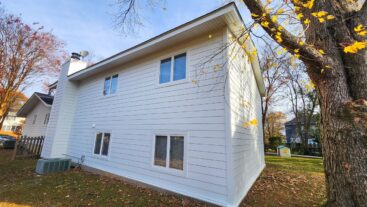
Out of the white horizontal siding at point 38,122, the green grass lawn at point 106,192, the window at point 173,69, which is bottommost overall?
the green grass lawn at point 106,192

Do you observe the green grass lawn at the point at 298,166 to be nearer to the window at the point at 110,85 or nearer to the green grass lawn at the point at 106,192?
the green grass lawn at the point at 106,192

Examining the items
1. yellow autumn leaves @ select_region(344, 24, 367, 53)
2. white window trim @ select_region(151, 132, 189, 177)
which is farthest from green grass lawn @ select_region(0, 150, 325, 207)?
yellow autumn leaves @ select_region(344, 24, 367, 53)

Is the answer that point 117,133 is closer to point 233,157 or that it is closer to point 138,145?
point 138,145

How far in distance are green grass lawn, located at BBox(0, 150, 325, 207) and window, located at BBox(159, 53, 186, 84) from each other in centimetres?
356

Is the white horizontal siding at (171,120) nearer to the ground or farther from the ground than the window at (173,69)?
nearer to the ground

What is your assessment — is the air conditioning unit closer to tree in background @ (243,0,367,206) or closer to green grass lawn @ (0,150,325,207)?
green grass lawn @ (0,150,325,207)

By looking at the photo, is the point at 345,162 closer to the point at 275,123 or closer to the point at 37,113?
the point at 37,113

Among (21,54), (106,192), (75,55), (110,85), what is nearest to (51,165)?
(106,192)

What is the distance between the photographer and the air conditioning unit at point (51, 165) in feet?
23.6

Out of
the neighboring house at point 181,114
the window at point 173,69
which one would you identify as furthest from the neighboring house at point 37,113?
the window at point 173,69

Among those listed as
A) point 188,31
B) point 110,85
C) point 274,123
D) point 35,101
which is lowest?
point 110,85

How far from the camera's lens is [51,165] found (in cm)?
743

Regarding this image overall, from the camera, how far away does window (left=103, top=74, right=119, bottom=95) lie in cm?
800

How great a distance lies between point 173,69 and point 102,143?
477 centimetres
